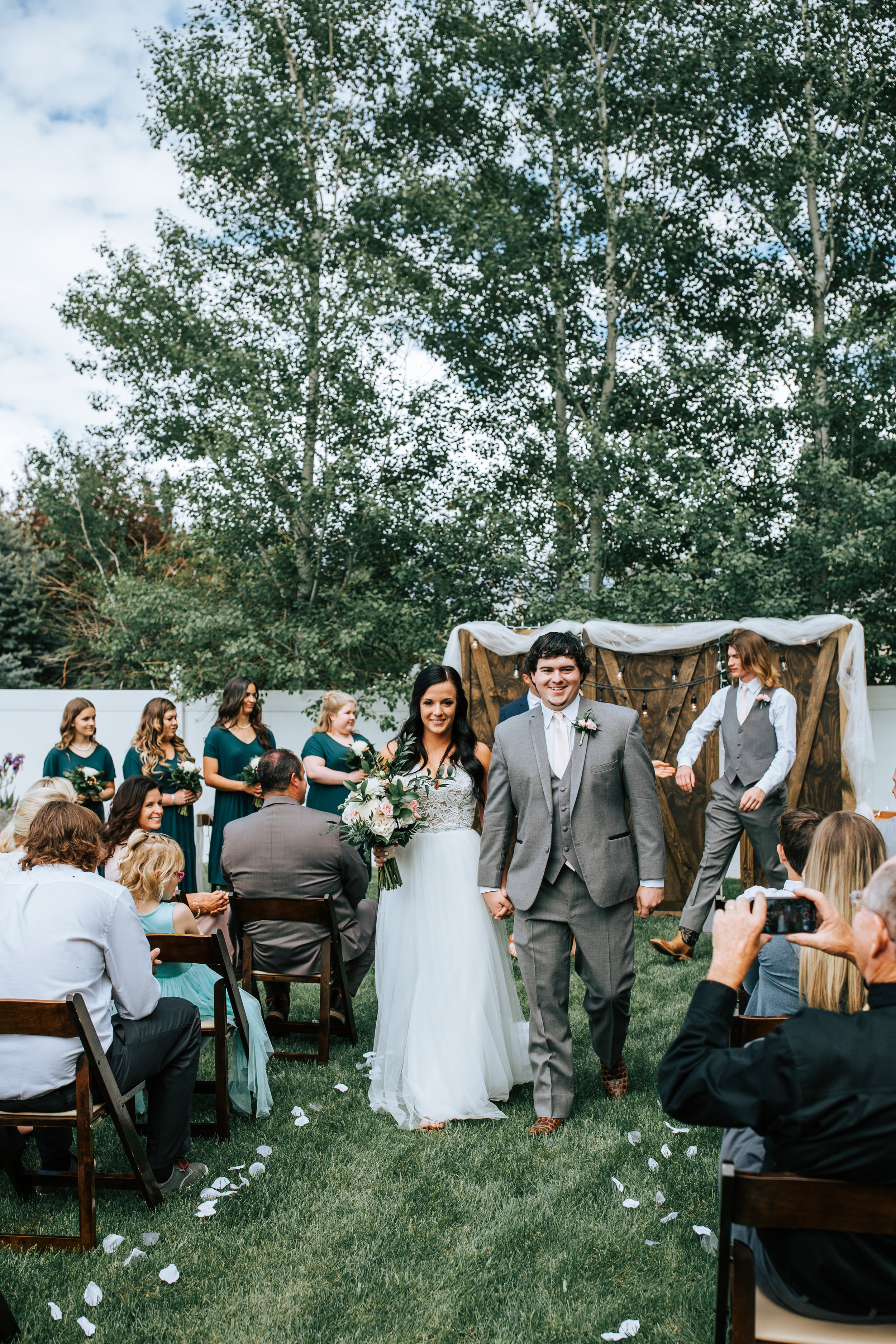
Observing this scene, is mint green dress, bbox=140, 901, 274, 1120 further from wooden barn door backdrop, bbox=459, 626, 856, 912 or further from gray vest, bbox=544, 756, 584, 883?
wooden barn door backdrop, bbox=459, 626, 856, 912

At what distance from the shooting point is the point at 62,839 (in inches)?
138

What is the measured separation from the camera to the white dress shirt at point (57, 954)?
3.32 m

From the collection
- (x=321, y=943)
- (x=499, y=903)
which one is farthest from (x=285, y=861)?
(x=499, y=903)

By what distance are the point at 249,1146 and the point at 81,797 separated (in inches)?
162

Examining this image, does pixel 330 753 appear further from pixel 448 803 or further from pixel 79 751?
pixel 448 803

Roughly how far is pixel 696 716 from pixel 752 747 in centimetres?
253

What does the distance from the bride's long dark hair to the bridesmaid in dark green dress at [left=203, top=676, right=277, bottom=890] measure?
262 cm

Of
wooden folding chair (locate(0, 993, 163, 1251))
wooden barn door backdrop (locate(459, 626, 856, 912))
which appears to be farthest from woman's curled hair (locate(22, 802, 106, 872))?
wooden barn door backdrop (locate(459, 626, 856, 912))

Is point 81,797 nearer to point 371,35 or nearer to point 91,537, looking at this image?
point 371,35

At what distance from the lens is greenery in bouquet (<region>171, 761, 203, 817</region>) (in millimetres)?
7352

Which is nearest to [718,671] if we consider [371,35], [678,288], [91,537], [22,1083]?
[22,1083]

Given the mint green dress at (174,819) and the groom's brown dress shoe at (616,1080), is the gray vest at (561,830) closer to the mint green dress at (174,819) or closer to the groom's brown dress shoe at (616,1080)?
the groom's brown dress shoe at (616,1080)

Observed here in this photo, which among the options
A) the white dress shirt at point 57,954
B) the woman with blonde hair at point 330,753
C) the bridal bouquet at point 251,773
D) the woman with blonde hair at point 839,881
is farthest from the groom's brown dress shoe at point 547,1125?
the woman with blonde hair at point 330,753

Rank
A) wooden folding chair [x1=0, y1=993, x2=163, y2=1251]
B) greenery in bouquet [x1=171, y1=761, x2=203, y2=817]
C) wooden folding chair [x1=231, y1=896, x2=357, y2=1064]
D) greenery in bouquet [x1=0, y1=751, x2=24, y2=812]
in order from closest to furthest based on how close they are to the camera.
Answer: wooden folding chair [x1=0, y1=993, x2=163, y2=1251] < wooden folding chair [x1=231, y1=896, x2=357, y2=1064] < greenery in bouquet [x1=171, y1=761, x2=203, y2=817] < greenery in bouquet [x1=0, y1=751, x2=24, y2=812]
